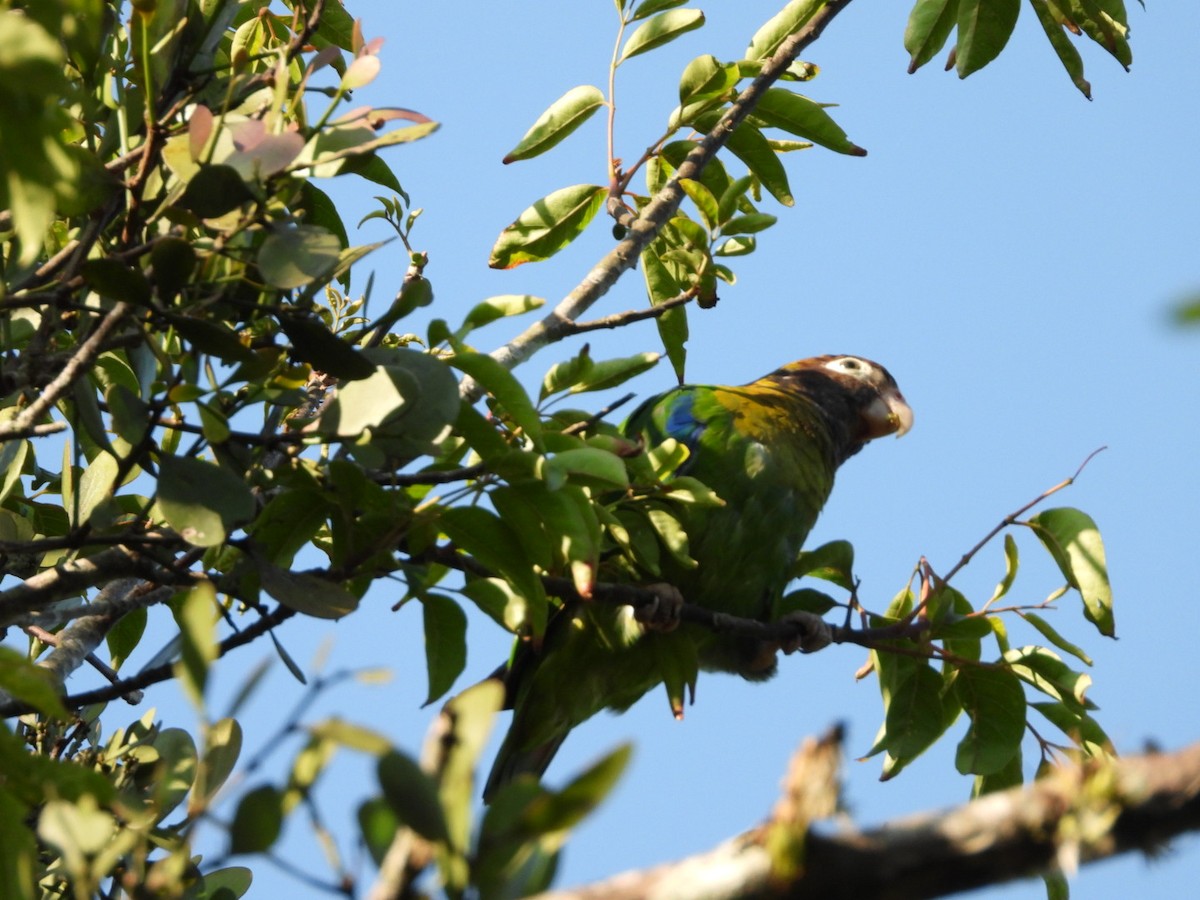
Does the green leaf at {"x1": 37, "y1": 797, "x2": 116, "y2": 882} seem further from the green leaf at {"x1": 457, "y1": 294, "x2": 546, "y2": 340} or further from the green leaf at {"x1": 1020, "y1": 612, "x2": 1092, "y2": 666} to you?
the green leaf at {"x1": 1020, "y1": 612, "x2": 1092, "y2": 666}

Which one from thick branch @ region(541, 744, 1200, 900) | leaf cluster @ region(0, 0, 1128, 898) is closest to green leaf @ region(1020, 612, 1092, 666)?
leaf cluster @ region(0, 0, 1128, 898)

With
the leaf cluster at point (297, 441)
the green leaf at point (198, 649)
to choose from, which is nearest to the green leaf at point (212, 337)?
the leaf cluster at point (297, 441)

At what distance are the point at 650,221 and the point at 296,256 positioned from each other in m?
1.13

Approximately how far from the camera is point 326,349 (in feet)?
5.44

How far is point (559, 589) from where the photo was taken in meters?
2.18

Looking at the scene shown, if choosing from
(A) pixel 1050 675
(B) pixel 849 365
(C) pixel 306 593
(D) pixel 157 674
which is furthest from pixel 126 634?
(B) pixel 849 365

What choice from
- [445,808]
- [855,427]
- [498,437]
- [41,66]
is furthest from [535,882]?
[855,427]

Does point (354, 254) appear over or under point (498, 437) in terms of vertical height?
over

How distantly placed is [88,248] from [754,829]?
1.23 metres

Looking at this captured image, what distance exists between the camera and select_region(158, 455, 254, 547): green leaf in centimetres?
161

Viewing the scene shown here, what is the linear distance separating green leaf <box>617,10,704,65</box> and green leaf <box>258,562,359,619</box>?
1.37m

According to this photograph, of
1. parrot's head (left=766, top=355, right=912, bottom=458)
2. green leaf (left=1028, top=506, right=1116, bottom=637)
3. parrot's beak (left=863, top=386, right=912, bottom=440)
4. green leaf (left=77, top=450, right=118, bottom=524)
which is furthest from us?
parrot's beak (left=863, top=386, right=912, bottom=440)

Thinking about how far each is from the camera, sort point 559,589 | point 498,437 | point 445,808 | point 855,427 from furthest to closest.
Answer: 1. point 855,427
2. point 559,589
3. point 498,437
4. point 445,808

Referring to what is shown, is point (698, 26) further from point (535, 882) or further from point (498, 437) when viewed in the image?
point (535, 882)
